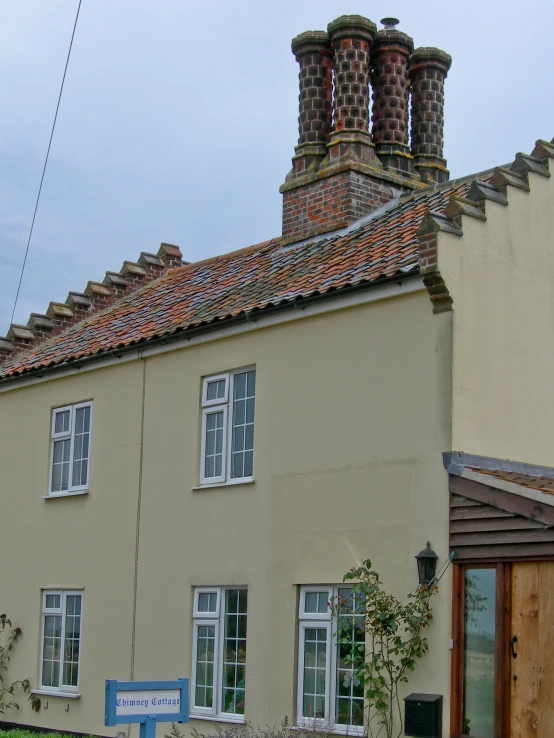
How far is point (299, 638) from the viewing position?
575 inches

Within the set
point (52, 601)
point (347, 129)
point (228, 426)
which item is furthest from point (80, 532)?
point (347, 129)

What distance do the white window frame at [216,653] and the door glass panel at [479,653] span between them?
3798 millimetres

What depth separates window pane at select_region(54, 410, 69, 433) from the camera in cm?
1975

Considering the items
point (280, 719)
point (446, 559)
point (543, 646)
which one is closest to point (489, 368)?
point (446, 559)

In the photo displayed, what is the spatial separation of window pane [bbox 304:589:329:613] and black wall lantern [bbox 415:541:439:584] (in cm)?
185

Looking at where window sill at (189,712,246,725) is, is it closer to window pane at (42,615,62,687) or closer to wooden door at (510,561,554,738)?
window pane at (42,615,62,687)

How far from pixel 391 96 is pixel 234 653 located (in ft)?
31.9

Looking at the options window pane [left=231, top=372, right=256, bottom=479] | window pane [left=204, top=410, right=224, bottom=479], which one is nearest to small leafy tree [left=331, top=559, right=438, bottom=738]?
window pane [left=231, top=372, right=256, bottom=479]

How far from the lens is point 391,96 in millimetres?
20031

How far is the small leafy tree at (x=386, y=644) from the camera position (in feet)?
42.2

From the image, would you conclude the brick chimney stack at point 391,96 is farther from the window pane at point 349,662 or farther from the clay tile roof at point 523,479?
the window pane at point 349,662

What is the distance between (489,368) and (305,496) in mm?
2889

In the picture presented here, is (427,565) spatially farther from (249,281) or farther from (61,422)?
(61,422)

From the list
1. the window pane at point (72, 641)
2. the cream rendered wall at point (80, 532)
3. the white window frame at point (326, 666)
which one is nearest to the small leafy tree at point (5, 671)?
the cream rendered wall at point (80, 532)
